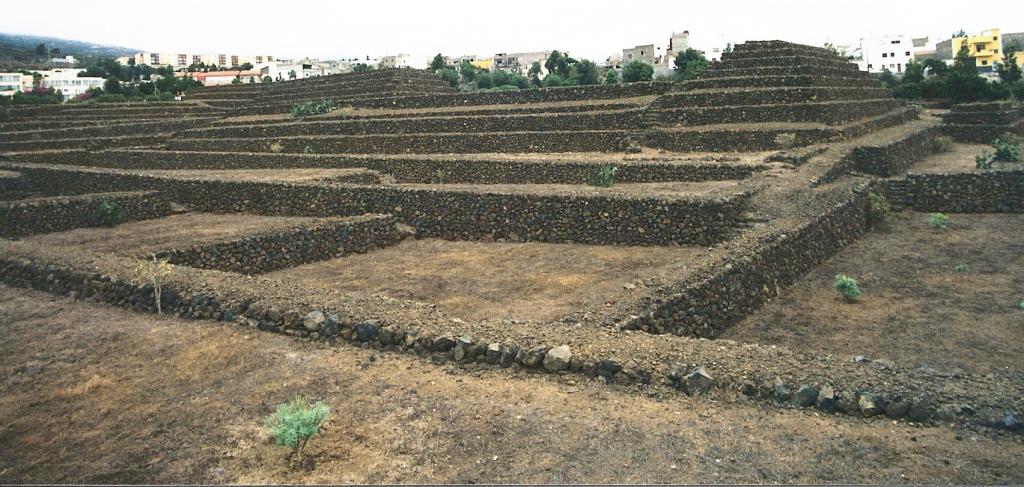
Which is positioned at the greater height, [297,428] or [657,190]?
[657,190]

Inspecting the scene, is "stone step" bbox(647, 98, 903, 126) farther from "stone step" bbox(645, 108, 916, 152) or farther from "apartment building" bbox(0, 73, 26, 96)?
"apartment building" bbox(0, 73, 26, 96)

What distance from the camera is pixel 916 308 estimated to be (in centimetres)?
945

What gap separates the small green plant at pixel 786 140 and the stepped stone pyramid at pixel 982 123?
41.1 feet

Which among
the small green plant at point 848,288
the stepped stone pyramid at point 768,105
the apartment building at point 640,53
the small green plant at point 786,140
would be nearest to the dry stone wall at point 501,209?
the small green plant at point 848,288

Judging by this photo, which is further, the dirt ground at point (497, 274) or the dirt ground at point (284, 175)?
the dirt ground at point (284, 175)

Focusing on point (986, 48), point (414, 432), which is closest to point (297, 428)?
point (414, 432)

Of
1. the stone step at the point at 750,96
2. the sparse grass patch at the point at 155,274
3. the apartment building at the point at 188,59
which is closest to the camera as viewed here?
the sparse grass patch at the point at 155,274

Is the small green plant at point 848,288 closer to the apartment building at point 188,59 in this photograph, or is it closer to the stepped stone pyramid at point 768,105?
the stepped stone pyramid at point 768,105

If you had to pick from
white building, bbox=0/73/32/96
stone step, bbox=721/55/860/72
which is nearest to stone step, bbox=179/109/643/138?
stone step, bbox=721/55/860/72

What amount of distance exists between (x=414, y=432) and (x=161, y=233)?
11.9 meters

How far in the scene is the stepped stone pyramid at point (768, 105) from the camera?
2039 cm

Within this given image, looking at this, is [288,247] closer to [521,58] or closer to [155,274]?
[155,274]

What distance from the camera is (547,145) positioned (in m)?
23.7

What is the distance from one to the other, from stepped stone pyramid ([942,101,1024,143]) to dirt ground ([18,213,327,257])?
25680 millimetres
